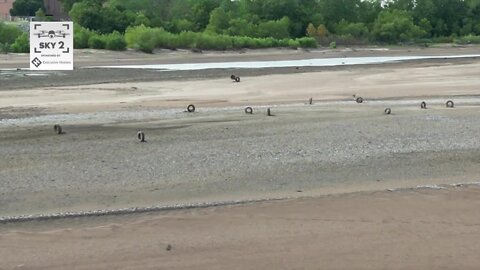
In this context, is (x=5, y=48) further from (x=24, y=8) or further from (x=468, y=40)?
(x=24, y=8)

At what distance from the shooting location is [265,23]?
261 feet

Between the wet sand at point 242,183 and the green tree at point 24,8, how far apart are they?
90.6 m

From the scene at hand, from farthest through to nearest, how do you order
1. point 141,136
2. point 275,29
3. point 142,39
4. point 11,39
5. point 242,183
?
point 275,29
point 142,39
point 11,39
point 141,136
point 242,183

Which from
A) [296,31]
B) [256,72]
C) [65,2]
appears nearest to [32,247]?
[256,72]

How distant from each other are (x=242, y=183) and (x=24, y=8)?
Answer: 342 ft

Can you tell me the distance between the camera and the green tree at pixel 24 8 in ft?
353

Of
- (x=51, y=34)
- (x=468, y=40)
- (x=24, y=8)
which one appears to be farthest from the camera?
(x=24, y=8)

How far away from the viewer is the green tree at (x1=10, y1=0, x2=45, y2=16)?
353ft

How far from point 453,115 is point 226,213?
11234mm

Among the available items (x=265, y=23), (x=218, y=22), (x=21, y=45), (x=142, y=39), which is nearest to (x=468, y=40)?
(x=265, y=23)

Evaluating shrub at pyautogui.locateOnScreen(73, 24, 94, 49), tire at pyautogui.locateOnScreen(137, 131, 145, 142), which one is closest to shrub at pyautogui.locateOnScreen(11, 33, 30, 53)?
shrub at pyautogui.locateOnScreen(73, 24, 94, 49)

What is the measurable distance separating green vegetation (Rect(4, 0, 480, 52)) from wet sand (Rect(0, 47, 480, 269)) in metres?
36.5

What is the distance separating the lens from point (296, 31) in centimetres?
8462

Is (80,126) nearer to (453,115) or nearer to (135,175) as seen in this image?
(135,175)
